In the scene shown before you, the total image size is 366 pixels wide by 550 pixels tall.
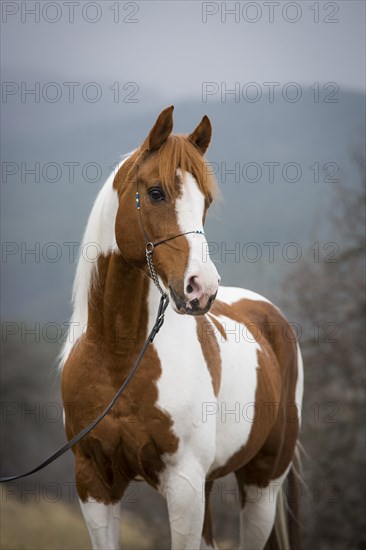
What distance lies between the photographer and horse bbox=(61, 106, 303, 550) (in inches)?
107

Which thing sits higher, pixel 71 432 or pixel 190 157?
pixel 190 157

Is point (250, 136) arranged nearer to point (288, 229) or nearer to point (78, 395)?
point (288, 229)

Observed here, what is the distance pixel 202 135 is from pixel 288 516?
9.33 feet

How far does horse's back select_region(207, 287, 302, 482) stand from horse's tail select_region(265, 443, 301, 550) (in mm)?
291

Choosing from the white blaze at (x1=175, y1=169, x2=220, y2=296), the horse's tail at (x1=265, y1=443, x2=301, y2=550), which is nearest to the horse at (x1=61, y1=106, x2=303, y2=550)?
the white blaze at (x1=175, y1=169, x2=220, y2=296)

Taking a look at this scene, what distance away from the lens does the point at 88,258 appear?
314 centimetres

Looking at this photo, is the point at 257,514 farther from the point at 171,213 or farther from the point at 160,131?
the point at 160,131

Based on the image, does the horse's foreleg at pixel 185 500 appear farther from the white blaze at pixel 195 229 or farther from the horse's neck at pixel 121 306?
the white blaze at pixel 195 229

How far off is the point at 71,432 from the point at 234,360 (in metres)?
0.96

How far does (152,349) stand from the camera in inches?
120

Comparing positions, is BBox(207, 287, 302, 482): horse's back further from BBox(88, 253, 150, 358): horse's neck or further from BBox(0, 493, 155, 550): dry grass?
BBox(0, 493, 155, 550): dry grass

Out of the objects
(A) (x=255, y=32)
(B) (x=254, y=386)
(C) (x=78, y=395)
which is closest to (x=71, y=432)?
(C) (x=78, y=395)

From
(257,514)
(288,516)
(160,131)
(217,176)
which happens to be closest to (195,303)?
(160,131)

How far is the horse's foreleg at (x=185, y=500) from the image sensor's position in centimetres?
301
